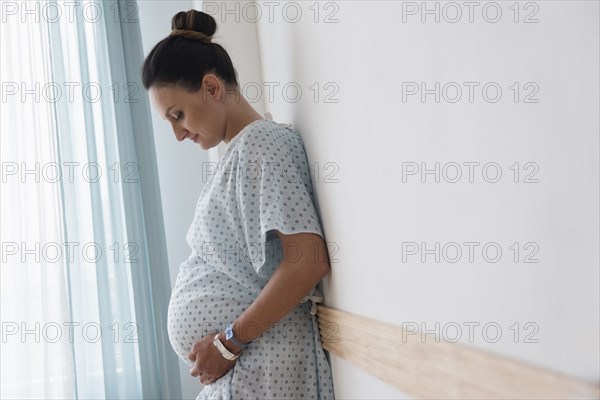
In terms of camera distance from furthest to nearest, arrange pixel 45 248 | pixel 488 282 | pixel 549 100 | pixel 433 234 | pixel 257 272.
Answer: pixel 45 248
pixel 257 272
pixel 433 234
pixel 488 282
pixel 549 100

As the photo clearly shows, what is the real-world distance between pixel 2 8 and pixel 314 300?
5.85 ft

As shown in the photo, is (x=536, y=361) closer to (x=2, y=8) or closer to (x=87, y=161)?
(x=87, y=161)

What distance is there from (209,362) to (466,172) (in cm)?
76

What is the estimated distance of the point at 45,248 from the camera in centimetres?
240

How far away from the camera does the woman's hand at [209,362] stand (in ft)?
4.32

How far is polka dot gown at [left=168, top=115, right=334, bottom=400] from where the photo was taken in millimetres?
1301

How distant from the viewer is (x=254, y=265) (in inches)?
51.9

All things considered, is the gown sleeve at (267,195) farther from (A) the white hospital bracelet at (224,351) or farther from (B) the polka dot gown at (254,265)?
(A) the white hospital bracelet at (224,351)

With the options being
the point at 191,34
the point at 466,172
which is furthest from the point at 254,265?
the point at 466,172

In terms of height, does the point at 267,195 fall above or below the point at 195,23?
below

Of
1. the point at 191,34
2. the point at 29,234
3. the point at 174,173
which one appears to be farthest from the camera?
the point at 174,173

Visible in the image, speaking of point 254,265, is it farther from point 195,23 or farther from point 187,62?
point 195,23

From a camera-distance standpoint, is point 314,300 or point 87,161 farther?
point 87,161

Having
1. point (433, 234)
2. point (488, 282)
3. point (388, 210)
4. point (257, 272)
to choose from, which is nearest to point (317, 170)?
point (257, 272)
